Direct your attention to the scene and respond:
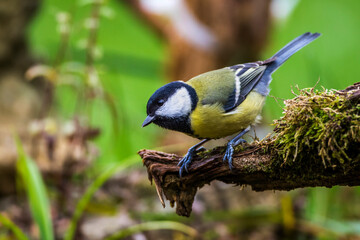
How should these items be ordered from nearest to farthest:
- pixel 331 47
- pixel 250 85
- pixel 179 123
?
1. pixel 179 123
2. pixel 250 85
3. pixel 331 47

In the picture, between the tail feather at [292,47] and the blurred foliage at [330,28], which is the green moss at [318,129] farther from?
the blurred foliage at [330,28]

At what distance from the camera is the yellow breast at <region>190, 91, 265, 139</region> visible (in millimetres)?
1122

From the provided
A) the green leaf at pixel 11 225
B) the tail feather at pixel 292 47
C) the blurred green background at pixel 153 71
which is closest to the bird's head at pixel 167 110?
the blurred green background at pixel 153 71

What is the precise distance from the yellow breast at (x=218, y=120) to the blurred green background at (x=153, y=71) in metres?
0.11

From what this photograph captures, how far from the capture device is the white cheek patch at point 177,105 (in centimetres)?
114

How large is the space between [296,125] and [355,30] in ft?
13.3

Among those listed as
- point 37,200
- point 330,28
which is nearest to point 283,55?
point 37,200

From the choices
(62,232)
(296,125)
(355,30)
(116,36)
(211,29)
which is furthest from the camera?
(116,36)

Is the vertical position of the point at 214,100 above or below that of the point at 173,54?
below

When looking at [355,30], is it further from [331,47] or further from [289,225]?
[289,225]

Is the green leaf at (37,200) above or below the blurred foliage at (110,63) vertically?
below

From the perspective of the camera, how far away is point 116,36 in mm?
4781

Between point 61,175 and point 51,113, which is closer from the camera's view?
point 61,175

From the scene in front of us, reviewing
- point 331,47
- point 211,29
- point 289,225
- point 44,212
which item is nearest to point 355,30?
point 331,47
